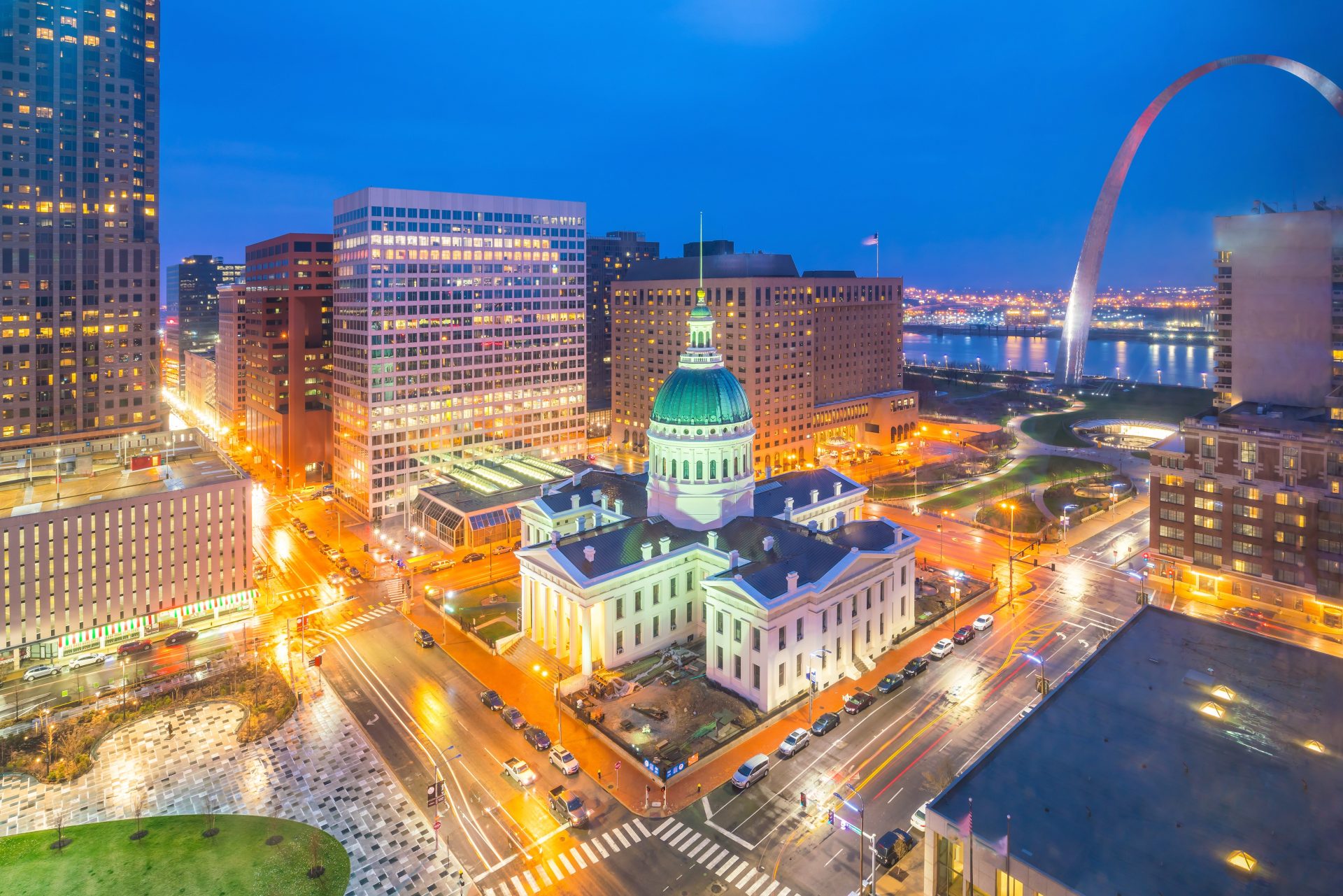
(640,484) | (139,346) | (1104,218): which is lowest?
(640,484)

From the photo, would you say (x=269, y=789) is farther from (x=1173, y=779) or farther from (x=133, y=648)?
(x=1173, y=779)

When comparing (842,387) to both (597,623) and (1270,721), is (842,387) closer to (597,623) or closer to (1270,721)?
(597,623)

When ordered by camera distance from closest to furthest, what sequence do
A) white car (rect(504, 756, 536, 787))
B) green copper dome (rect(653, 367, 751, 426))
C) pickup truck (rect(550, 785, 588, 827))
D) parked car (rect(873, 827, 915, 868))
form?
1. parked car (rect(873, 827, 915, 868))
2. pickup truck (rect(550, 785, 588, 827))
3. white car (rect(504, 756, 536, 787))
4. green copper dome (rect(653, 367, 751, 426))

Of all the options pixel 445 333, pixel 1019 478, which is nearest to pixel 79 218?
pixel 445 333

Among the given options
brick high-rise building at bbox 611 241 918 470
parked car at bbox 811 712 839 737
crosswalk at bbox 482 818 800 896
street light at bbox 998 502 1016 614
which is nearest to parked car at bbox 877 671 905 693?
parked car at bbox 811 712 839 737

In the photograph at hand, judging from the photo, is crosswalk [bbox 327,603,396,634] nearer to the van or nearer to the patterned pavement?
the patterned pavement

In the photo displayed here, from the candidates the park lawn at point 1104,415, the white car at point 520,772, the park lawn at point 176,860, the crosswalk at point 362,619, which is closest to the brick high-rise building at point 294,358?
the crosswalk at point 362,619

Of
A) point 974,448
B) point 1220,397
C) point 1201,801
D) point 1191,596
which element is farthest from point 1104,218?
point 1201,801
